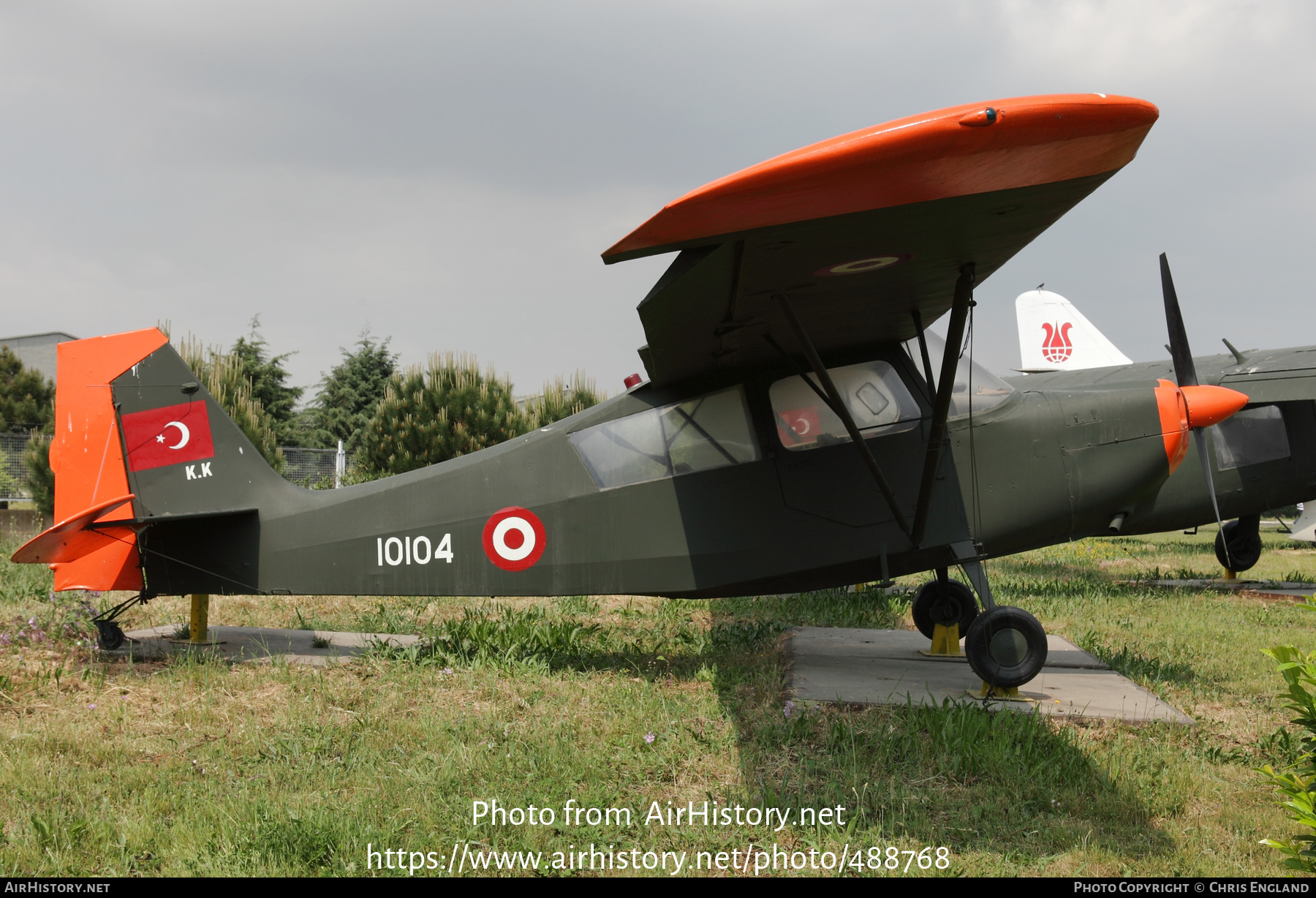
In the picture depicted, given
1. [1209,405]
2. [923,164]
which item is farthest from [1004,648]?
[923,164]

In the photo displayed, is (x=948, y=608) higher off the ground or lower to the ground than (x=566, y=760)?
higher

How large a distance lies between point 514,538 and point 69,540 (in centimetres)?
280

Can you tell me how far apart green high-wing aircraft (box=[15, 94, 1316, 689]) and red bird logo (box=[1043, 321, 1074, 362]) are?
17658 millimetres

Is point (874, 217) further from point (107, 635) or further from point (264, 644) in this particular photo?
point (107, 635)

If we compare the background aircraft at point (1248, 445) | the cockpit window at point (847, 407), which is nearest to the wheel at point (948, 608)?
the cockpit window at point (847, 407)

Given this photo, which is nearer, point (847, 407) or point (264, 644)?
point (847, 407)

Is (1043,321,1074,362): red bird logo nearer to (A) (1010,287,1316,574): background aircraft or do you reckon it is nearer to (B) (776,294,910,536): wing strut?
(A) (1010,287,1316,574): background aircraft

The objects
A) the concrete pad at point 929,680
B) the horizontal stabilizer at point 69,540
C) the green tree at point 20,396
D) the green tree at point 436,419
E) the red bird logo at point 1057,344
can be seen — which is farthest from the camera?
the green tree at point 20,396

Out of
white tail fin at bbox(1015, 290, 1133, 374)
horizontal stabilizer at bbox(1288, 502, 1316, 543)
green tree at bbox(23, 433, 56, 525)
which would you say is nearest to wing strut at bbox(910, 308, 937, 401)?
horizontal stabilizer at bbox(1288, 502, 1316, 543)

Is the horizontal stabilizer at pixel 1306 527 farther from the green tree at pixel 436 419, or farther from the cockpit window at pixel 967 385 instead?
the green tree at pixel 436 419

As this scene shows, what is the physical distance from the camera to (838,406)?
16.0 feet

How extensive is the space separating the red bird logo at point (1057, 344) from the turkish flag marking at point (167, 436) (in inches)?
837

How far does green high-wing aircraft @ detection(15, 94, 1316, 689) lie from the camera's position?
5.33m

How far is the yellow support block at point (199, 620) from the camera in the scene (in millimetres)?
6488
